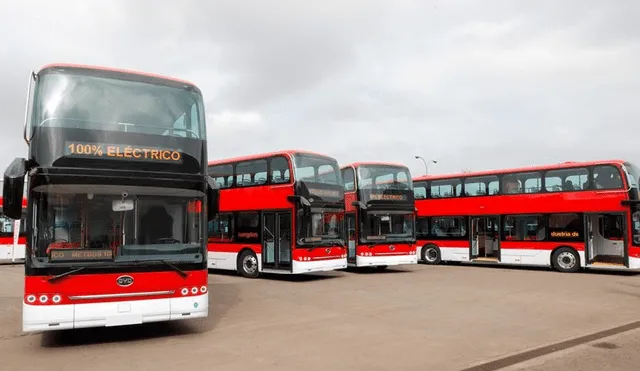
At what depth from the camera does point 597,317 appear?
396 inches

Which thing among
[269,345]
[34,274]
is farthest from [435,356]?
[34,274]

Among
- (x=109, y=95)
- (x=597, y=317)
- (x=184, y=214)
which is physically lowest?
(x=597, y=317)

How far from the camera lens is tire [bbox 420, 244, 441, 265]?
24.6 meters

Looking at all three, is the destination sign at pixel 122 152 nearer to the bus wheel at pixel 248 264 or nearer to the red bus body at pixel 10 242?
the bus wheel at pixel 248 264

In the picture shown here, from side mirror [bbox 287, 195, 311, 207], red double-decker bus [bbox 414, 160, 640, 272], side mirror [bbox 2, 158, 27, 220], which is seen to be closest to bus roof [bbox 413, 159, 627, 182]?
red double-decker bus [bbox 414, 160, 640, 272]

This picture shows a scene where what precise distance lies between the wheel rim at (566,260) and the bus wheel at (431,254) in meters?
5.68

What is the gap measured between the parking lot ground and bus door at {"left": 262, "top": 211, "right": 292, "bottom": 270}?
2.23 metres

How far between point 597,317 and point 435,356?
4610 mm

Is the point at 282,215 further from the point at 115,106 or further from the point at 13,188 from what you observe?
the point at 13,188

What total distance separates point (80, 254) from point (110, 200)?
864mm

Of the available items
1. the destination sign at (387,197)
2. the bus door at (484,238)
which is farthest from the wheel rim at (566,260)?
the destination sign at (387,197)

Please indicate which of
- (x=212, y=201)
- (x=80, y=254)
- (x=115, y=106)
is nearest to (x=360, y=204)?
(x=212, y=201)

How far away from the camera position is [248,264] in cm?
1808

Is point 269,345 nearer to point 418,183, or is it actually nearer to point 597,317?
point 597,317
